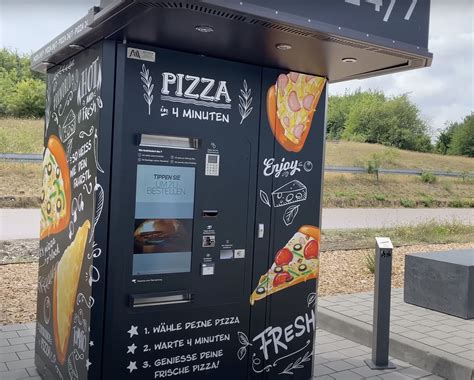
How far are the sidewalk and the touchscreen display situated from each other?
2.46m

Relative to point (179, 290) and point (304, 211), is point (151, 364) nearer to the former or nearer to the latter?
point (179, 290)

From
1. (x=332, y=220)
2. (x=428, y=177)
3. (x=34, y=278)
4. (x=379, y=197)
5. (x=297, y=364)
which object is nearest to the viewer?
(x=297, y=364)

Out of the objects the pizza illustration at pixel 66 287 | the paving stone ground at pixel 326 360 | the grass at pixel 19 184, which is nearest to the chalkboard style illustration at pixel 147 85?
the pizza illustration at pixel 66 287

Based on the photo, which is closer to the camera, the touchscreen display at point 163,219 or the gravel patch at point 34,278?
the touchscreen display at point 163,219

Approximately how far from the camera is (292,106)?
13.1 ft

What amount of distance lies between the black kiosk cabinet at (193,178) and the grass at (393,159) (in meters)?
27.1

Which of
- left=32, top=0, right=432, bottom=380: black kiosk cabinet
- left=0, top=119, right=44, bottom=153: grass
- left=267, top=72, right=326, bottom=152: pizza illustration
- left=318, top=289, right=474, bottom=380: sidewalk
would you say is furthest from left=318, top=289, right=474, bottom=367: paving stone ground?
left=0, top=119, right=44, bottom=153: grass

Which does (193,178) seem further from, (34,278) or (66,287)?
(34,278)

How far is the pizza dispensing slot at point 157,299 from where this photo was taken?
133 inches

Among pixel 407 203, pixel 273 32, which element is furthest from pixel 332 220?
pixel 273 32

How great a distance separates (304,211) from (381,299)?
117 centimetres

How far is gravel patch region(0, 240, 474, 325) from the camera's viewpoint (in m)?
6.03

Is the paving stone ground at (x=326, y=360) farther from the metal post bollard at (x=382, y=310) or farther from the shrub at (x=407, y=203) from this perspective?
the shrub at (x=407, y=203)

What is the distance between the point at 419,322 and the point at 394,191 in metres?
22.5
